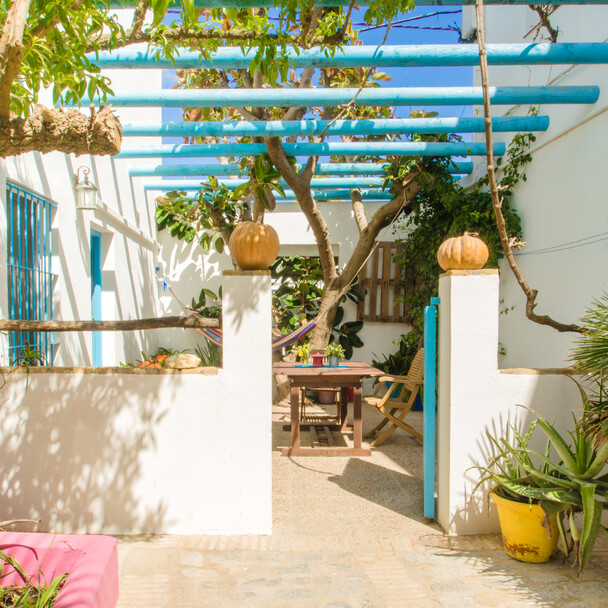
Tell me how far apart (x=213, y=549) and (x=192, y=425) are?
2.30 ft

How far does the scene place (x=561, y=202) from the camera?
496 cm

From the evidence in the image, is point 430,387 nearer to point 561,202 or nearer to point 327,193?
point 561,202

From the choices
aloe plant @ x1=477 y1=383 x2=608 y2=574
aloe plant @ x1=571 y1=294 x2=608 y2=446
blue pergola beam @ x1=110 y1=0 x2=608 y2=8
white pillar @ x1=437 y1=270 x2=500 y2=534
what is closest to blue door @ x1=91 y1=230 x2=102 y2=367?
blue pergola beam @ x1=110 y1=0 x2=608 y2=8

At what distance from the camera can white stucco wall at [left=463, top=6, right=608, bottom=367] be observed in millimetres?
4320

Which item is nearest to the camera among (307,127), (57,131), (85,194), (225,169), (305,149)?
(57,131)

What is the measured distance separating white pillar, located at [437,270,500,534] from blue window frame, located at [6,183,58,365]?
123 inches

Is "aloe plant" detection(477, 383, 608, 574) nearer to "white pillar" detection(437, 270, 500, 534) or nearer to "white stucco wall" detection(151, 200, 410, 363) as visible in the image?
"white pillar" detection(437, 270, 500, 534)

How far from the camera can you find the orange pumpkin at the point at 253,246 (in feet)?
10.3

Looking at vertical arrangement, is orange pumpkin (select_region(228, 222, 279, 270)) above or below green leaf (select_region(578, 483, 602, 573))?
above

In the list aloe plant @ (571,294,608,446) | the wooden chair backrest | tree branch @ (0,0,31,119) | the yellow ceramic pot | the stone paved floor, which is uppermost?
tree branch @ (0,0,31,119)

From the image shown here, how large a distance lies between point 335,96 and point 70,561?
3.60 meters

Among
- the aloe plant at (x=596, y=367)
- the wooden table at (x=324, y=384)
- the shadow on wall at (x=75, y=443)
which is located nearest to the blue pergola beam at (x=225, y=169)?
the wooden table at (x=324, y=384)

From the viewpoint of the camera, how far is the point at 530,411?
10.4 feet

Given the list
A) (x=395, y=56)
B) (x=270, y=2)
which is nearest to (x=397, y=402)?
(x=395, y=56)
